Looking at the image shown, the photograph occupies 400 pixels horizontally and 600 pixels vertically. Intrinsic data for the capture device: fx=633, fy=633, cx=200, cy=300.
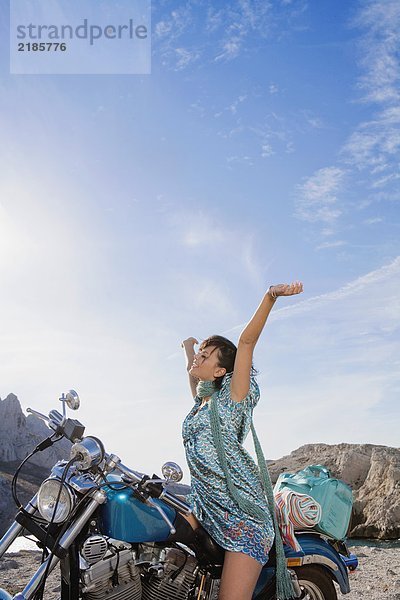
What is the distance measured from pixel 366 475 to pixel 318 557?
20.3 metres

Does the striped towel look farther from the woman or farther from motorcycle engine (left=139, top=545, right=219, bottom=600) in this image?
motorcycle engine (left=139, top=545, right=219, bottom=600)

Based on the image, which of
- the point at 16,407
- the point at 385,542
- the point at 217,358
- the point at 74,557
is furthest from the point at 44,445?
the point at 16,407

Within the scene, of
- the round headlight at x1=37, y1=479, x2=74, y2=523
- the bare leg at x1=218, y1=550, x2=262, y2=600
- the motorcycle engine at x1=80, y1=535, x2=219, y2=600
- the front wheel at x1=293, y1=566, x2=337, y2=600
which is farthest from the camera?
the front wheel at x1=293, y1=566, x2=337, y2=600

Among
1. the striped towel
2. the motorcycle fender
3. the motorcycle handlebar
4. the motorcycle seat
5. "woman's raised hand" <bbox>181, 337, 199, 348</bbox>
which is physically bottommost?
the motorcycle fender

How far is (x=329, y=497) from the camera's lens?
4551 millimetres

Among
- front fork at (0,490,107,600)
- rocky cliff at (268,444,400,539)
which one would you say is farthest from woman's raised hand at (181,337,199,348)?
rocky cliff at (268,444,400,539)

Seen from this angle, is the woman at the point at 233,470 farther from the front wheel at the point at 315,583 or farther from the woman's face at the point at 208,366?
the front wheel at the point at 315,583

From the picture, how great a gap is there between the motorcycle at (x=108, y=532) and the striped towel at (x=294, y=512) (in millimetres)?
632

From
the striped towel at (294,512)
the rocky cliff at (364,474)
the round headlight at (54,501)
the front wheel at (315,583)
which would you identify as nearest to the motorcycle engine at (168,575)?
the round headlight at (54,501)

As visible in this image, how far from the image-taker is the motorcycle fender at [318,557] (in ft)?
14.3

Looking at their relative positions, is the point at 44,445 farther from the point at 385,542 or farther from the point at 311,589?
the point at 385,542

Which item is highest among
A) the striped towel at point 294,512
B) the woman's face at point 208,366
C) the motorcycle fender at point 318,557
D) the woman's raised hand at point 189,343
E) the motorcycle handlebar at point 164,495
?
the woman's raised hand at point 189,343

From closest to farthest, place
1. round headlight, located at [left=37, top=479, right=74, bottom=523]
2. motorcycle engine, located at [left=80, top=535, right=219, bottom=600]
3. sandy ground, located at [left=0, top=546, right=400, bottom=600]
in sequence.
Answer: round headlight, located at [left=37, top=479, right=74, bottom=523]
motorcycle engine, located at [left=80, top=535, right=219, bottom=600]
sandy ground, located at [left=0, top=546, right=400, bottom=600]

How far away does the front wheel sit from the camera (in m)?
4.46
